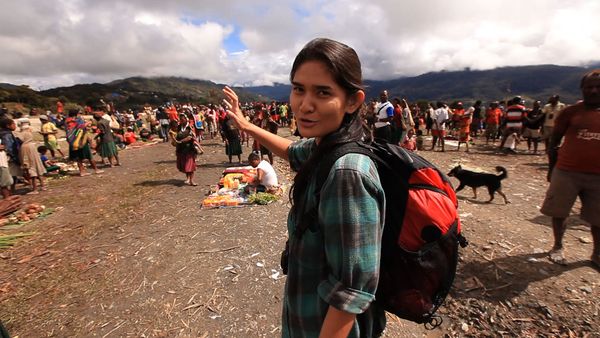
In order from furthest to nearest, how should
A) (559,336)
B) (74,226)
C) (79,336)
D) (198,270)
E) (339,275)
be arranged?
(74,226) < (198,270) < (79,336) < (559,336) < (339,275)

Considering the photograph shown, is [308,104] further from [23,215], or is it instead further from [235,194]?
[23,215]

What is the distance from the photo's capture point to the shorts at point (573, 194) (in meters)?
3.81

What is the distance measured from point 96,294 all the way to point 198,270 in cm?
142

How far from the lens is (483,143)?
16391mm

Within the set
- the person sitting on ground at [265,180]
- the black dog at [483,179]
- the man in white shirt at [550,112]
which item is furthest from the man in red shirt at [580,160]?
the man in white shirt at [550,112]

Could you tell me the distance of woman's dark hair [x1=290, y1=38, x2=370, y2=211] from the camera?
1.17 m

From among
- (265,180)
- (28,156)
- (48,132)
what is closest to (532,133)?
(265,180)

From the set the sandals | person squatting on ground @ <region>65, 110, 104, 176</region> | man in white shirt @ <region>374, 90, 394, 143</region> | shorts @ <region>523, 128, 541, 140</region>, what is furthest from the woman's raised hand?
shorts @ <region>523, 128, 541, 140</region>

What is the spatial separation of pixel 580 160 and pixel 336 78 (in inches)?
170

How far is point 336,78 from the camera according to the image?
117 centimetres

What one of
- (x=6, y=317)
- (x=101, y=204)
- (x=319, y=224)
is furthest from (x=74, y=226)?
(x=319, y=224)

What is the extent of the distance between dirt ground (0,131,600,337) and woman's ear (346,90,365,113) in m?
3.22

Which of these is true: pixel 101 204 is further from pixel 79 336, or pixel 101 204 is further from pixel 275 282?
pixel 275 282

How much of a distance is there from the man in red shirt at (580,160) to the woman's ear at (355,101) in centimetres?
399
